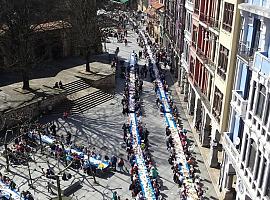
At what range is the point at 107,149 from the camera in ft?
127

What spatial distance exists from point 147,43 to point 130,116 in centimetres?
4407

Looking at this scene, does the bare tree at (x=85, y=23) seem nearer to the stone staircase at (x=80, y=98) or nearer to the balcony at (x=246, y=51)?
the stone staircase at (x=80, y=98)

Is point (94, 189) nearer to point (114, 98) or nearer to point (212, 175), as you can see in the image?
point (212, 175)

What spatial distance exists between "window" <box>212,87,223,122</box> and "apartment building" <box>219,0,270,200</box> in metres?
4.19

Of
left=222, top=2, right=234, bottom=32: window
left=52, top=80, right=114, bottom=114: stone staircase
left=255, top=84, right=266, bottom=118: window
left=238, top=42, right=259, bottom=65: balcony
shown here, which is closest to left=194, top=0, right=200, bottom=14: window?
left=222, top=2, right=234, bottom=32: window

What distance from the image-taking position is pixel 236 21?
29219 millimetres

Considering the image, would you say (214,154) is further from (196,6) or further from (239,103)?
(196,6)

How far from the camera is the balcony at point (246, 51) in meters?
25.1

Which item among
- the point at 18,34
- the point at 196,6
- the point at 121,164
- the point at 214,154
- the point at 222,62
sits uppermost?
the point at 196,6

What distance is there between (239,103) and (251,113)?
3.26 metres

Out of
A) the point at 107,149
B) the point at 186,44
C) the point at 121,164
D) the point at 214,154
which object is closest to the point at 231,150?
the point at 214,154

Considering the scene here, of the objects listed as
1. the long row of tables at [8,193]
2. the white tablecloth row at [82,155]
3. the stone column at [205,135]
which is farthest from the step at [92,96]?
the long row of tables at [8,193]

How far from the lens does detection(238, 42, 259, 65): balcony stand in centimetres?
2508

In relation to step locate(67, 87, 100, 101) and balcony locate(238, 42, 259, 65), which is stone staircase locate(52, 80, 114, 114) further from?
Result: balcony locate(238, 42, 259, 65)
